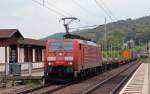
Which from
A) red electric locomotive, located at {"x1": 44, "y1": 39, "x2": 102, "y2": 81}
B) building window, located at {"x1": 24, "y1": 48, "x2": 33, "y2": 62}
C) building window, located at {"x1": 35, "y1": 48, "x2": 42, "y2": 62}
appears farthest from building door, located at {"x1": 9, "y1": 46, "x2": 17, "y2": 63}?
red electric locomotive, located at {"x1": 44, "y1": 39, "x2": 102, "y2": 81}

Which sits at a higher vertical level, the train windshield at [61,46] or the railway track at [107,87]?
the train windshield at [61,46]

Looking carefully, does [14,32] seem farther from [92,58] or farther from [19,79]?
[19,79]

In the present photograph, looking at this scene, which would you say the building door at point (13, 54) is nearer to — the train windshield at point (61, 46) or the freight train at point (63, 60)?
the freight train at point (63, 60)

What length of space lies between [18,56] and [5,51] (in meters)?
2.08

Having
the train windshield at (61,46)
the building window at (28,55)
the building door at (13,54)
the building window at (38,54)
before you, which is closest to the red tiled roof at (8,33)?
the building door at (13,54)

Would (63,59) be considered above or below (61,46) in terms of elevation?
below

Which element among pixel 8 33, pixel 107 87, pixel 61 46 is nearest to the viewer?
pixel 107 87

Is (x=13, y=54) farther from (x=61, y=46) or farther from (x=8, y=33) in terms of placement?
(x=61, y=46)

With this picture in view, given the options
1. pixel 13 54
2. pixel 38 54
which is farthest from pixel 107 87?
pixel 38 54

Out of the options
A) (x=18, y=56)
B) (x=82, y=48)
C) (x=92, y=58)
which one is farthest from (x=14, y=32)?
(x=82, y=48)

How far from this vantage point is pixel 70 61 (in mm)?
32781

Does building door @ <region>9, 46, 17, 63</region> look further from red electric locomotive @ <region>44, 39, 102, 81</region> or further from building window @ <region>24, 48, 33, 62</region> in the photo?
red electric locomotive @ <region>44, 39, 102, 81</region>

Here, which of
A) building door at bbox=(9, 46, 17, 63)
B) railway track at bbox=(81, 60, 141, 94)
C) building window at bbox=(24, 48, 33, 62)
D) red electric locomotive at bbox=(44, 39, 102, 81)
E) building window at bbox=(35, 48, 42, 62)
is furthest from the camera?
building window at bbox=(35, 48, 42, 62)

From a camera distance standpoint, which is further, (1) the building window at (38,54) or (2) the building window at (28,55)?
(1) the building window at (38,54)
